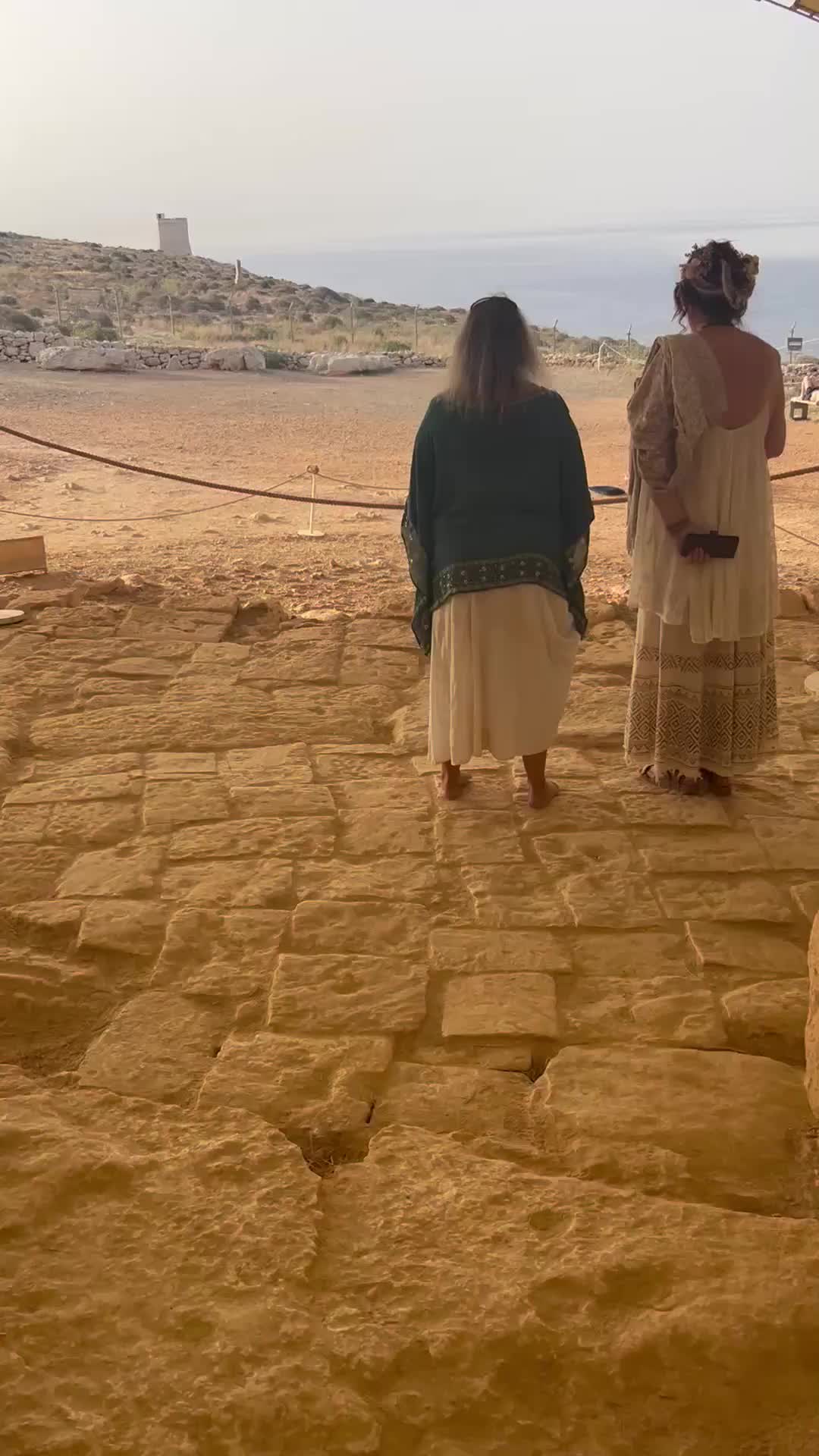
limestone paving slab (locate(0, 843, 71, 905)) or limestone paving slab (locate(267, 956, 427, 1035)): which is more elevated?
limestone paving slab (locate(0, 843, 71, 905))

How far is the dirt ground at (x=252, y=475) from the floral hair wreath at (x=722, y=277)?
59 centimetres

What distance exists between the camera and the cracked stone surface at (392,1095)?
1852mm

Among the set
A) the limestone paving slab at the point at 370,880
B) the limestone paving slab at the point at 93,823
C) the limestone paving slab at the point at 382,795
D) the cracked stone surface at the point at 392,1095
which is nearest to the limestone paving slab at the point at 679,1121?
Answer: the cracked stone surface at the point at 392,1095

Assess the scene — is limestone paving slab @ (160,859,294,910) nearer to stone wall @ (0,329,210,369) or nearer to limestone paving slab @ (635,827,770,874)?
limestone paving slab @ (635,827,770,874)

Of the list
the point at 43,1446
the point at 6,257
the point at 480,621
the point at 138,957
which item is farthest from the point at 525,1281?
the point at 6,257

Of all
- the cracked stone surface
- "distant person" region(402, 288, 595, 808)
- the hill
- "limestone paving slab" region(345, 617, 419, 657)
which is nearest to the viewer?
the cracked stone surface

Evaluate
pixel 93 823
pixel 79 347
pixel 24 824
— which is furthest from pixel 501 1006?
pixel 79 347

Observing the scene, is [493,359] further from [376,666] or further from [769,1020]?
[376,666]

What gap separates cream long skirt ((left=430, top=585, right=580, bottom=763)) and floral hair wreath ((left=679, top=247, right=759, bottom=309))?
3.83 ft

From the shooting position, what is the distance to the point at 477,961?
3412 millimetres

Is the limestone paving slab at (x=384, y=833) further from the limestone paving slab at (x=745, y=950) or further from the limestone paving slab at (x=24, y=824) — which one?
the limestone paving slab at (x=24, y=824)

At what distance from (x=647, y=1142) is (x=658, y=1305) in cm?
59

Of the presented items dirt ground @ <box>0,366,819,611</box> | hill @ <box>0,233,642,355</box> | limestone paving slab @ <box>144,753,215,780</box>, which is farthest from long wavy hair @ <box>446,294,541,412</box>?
hill @ <box>0,233,642,355</box>

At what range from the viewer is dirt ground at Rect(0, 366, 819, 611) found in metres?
9.51
